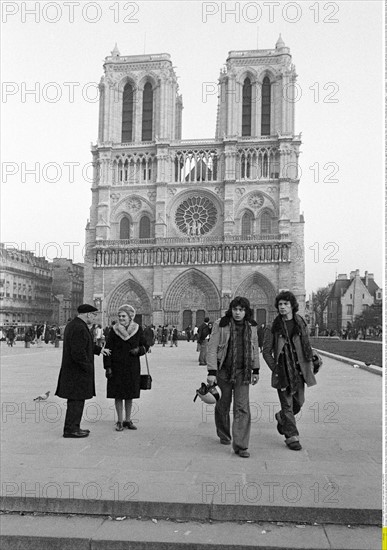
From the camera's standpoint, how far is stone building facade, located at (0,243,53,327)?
55.5 m

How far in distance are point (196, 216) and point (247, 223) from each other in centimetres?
452

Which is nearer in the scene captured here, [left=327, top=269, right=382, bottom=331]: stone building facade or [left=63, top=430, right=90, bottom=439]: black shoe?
[left=63, top=430, right=90, bottom=439]: black shoe

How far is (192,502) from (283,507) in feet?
2.01

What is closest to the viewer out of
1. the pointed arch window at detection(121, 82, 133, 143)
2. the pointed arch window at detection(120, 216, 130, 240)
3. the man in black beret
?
the man in black beret

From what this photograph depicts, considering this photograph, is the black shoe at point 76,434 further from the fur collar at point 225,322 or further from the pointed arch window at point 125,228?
the pointed arch window at point 125,228

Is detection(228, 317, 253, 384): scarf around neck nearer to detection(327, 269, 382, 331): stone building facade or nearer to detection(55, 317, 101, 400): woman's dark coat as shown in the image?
detection(55, 317, 101, 400): woman's dark coat

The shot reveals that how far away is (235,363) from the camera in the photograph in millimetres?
5375

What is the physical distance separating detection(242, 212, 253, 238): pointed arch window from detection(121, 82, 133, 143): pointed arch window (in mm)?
12790

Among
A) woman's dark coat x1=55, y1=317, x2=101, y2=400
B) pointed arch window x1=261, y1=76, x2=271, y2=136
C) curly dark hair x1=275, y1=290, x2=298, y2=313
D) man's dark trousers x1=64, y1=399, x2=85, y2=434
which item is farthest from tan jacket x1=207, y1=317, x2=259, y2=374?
pointed arch window x1=261, y1=76, x2=271, y2=136

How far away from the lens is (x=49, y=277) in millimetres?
68000

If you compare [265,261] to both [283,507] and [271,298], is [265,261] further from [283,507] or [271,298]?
[283,507]

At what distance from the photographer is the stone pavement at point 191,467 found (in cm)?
385

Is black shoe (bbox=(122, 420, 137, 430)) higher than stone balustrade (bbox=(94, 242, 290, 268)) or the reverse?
the reverse

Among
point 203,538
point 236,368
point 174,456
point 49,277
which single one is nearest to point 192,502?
point 203,538
